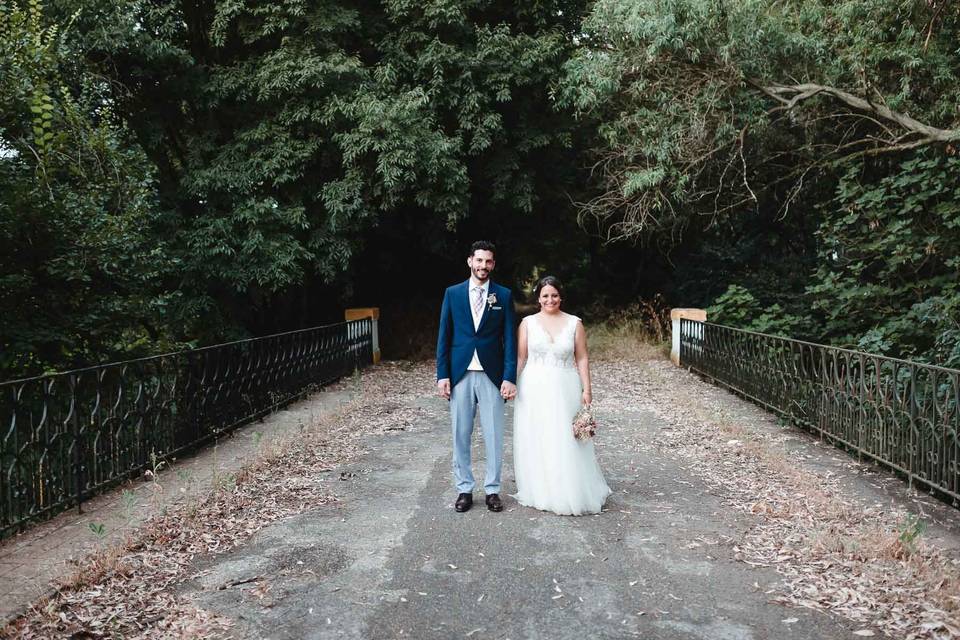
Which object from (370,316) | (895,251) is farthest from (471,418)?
(370,316)

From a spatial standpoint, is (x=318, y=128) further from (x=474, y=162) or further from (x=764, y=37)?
(x=764, y=37)

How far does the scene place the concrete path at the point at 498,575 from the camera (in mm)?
4285

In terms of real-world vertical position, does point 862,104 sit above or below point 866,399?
above

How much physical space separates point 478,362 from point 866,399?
4.47 meters

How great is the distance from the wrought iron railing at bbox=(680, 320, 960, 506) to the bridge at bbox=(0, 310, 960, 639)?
3 centimetres

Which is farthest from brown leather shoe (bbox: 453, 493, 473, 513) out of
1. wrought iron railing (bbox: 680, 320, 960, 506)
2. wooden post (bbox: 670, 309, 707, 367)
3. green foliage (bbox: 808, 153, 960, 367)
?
wooden post (bbox: 670, 309, 707, 367)

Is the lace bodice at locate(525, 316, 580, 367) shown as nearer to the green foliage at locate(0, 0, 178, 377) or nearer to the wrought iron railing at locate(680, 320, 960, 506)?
the wrought iron railing at locate(680, 320, 960, 506)

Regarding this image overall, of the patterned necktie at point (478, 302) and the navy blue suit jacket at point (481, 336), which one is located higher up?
the patterned necktie at point (478, 302)

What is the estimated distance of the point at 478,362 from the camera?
6.38 meters

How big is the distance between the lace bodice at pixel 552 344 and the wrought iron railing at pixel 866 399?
3156mm

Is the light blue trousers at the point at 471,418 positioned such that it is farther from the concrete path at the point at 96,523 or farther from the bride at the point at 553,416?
the concrete path at the point at 96,523

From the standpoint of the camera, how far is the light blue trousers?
6.42m

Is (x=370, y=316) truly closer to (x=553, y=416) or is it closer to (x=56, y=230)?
(x=56, y=230)

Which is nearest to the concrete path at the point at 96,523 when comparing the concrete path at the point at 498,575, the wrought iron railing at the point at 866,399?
the concrete path at the point at 498,575
